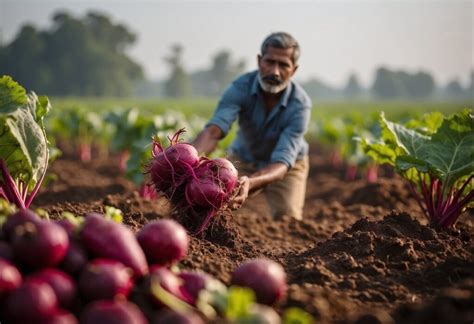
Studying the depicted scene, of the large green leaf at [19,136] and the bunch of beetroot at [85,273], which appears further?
the large green leaf at [19,136]

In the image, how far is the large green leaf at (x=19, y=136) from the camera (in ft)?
10.2

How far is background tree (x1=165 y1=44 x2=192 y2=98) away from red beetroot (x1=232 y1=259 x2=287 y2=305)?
375ft

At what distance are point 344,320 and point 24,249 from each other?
1418 millimetres

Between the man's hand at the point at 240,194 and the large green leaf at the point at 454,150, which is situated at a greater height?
the large green leaf at the point at 454,150

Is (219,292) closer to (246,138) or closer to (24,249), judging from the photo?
(24,249)

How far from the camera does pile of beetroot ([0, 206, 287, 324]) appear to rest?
188 centimetres

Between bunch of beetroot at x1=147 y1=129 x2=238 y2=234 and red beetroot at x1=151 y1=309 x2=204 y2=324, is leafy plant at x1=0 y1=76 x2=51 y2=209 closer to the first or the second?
bunch of beetroot at x1=147 y1=129 x2=238 y2=234

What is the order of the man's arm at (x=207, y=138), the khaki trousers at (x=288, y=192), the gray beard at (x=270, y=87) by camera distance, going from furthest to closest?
1. the khaki trousers at (x=288, y=192)
2. the gray beard at (x=270, y=87)
3. the man's arm at (x=207, y=138)

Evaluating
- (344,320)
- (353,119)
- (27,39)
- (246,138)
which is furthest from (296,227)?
(27,39)

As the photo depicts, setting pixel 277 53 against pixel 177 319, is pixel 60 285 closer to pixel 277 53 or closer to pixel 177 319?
pixel 177 319

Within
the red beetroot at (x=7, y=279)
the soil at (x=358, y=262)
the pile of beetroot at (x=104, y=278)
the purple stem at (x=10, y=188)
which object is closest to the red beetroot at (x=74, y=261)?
the pile of beetroot at (x=104, y=278)

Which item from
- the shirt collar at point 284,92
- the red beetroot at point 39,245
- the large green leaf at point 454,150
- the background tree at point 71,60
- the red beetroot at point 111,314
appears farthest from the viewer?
the background tree at point 71,60

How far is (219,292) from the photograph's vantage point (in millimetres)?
1963

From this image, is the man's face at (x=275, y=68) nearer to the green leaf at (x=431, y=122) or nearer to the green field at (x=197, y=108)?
the green leaf at (x=431, y=122)
